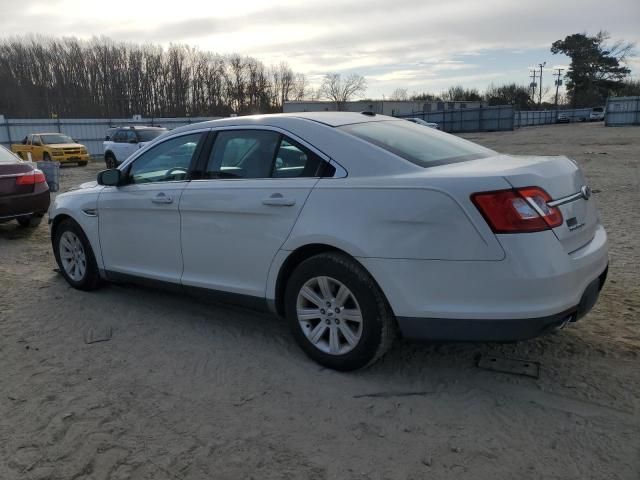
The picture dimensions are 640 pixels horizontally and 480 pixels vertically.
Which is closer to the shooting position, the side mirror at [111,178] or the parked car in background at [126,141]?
the side mirror at [111,178]

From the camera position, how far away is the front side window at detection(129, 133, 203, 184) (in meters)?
4.33

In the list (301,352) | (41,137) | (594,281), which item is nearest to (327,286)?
(301,352)

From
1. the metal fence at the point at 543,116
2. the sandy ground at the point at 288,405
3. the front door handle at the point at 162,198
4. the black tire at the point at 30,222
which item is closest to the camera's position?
the sandy ground at the point at 288,405

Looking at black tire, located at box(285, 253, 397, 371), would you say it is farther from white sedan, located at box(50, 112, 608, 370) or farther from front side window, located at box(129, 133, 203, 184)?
front side window, located at box(129, 133, 203, 184)

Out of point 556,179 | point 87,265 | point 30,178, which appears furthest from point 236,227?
point 30,178

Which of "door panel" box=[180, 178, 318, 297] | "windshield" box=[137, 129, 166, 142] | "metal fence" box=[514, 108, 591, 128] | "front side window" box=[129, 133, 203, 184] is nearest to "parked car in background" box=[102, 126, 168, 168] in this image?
"windshield" box=[137, 129, 166, 142]

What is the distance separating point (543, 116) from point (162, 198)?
2981 inches

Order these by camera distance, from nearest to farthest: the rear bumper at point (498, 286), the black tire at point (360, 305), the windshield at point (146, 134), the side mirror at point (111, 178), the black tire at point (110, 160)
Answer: the rear bumper at point (498, 286)
the black tire at point (360, 305)
the side mirror at point (111, 178)
the windshield at point (146, 134)
the black tire at point (110, 160)

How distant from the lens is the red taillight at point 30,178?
26.4 ft

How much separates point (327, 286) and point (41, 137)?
25363mm

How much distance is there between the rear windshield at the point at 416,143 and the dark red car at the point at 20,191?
20.6 ft

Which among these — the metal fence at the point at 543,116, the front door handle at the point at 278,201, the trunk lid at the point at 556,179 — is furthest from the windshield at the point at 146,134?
the metal fence at the point at 543,116

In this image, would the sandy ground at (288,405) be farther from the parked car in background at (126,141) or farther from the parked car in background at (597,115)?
the parked car in background at (597,115)

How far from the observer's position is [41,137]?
24766mm
